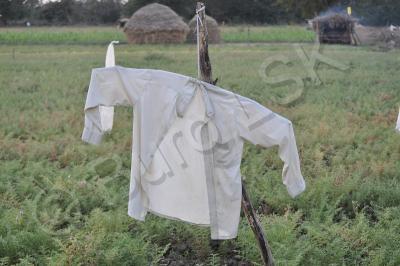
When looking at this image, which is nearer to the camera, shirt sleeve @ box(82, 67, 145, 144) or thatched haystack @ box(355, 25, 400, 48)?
shirt sleeve @ box(82, 67, 145, 144)

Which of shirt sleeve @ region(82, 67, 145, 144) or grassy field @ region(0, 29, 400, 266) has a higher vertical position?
shirt sleeve @ region(82, 67, 145, 144)

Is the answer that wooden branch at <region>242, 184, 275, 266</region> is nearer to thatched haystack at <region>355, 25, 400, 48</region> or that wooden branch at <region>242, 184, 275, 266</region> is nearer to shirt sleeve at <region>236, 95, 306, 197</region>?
shirt sleeve at <region>236, 95, 306, 197</region>

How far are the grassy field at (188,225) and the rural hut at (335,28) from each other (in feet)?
68.2

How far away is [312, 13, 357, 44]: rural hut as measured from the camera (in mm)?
32000

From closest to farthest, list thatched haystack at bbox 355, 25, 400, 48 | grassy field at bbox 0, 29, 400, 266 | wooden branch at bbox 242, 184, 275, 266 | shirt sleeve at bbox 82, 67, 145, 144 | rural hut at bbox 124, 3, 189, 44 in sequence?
1. shirt sleeve at bbox 82, 67, 145, 144
2. wooden branch at bbox 242, 184, 275, 266
3. grassy field at bbox 0, 29, 400, 266
4. thatched haystack at bbox 355, 25, 400, 48
5. rural hut at bbox 124, 3, 189, 44

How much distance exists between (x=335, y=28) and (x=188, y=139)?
3139 centimetres

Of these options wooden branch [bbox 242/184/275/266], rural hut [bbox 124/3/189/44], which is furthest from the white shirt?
rural hut [bbox 124/3/189/44]

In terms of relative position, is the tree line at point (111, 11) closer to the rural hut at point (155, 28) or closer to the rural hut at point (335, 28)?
the rural hut at point (335, 28)

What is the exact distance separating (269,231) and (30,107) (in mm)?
7116

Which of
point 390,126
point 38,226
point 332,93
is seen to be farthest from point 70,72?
point 38,226

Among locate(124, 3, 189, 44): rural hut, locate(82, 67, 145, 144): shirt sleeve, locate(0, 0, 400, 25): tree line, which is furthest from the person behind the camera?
locate(0, 0, 400, 25): tree line

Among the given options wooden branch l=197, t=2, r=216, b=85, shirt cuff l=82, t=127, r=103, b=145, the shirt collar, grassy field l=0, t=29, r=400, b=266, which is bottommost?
grassy field l=0, t=29, r=400, b=266

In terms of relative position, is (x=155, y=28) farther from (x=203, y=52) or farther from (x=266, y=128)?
(x=266, y=128)

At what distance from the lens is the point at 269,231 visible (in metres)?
4.70
